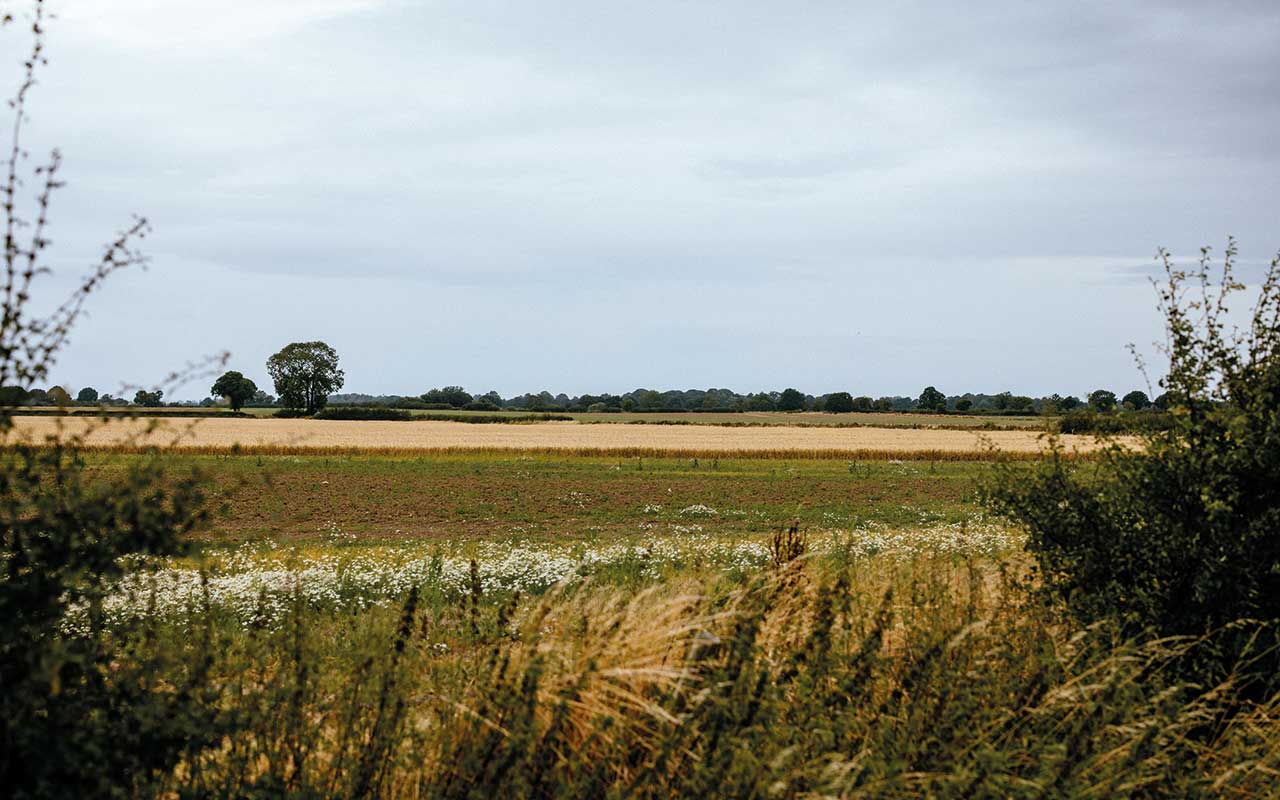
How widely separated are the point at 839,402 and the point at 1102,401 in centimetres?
13388

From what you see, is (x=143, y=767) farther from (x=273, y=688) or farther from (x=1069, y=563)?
(x=1069, y=563)

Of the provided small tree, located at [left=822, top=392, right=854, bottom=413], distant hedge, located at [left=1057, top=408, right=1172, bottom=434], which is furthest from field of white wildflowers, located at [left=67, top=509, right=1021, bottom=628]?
small tree, located at [left=822, top=392, right=854, bottom=413]

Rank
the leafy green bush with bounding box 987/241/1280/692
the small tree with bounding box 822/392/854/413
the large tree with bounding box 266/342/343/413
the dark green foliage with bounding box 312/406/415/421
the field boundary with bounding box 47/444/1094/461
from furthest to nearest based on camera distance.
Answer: the small tree with bounding box 822/392/854/413
the large tree with bounding box 266/342/343/413
the dark green foliage with bounding box 312/406/415/421
the field boundary with bounding box 47/444/1094/461
the leafy green bush with bounding box 987/241/1280/692

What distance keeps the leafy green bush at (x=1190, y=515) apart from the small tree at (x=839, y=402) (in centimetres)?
13321

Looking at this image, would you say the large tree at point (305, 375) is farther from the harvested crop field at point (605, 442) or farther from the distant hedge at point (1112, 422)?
the distant hedge at point (1112, 422)

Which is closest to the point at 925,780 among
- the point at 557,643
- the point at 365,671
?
the point at 557,643

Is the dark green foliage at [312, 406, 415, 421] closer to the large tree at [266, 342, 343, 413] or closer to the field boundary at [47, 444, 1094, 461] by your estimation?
the large tree at [266, 342, 343, 413]

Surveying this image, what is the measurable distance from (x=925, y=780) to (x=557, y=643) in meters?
2.22

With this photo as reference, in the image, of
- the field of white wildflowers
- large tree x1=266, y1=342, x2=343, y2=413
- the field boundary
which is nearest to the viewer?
the field of white wildflowers

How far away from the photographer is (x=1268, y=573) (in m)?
6.84

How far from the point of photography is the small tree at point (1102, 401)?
852 cm

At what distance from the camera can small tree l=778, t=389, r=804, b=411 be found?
465 feet

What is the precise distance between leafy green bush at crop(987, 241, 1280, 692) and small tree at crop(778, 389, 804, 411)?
134m

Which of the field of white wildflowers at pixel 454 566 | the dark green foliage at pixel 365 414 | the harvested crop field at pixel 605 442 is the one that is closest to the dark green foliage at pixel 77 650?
the field of white wildflowers at pixel 454 566
